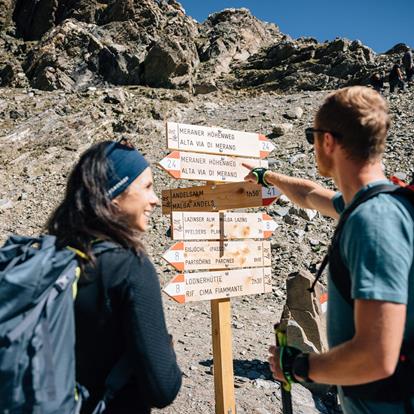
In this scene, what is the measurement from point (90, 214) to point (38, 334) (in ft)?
1.83

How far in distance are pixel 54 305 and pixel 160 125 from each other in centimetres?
2598

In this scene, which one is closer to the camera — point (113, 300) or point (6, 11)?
point (113, 300)

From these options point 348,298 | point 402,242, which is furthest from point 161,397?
point 402,242

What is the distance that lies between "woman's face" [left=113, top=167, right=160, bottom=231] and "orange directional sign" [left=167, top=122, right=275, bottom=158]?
207 cm

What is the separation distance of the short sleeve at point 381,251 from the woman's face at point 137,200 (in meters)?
0.97

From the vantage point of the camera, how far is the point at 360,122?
5.89ft

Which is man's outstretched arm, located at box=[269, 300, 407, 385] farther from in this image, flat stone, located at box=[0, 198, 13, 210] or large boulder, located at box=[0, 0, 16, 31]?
large boulder, located at box=[0, 0, 16, 31]

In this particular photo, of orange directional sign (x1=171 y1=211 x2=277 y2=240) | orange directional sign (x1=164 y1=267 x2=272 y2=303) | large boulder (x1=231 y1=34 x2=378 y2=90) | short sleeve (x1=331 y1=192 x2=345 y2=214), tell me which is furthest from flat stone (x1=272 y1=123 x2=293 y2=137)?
short sleeve (x1=331 y1=192 x2=345 y2=214)

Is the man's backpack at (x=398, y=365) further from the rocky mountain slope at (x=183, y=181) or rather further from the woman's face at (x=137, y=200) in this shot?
the rocky mountain slope at (x=183, y=181)

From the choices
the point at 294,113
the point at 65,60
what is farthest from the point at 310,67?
the point at 65,60

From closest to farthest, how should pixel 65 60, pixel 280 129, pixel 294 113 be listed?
pixel 280 129
pixel 294 113
pixel 65 60

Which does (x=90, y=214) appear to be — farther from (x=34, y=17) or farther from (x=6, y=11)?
(x=6, y=11)

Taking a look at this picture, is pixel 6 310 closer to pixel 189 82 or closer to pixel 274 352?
pixel 274 352

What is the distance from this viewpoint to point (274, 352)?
2.02 metres
